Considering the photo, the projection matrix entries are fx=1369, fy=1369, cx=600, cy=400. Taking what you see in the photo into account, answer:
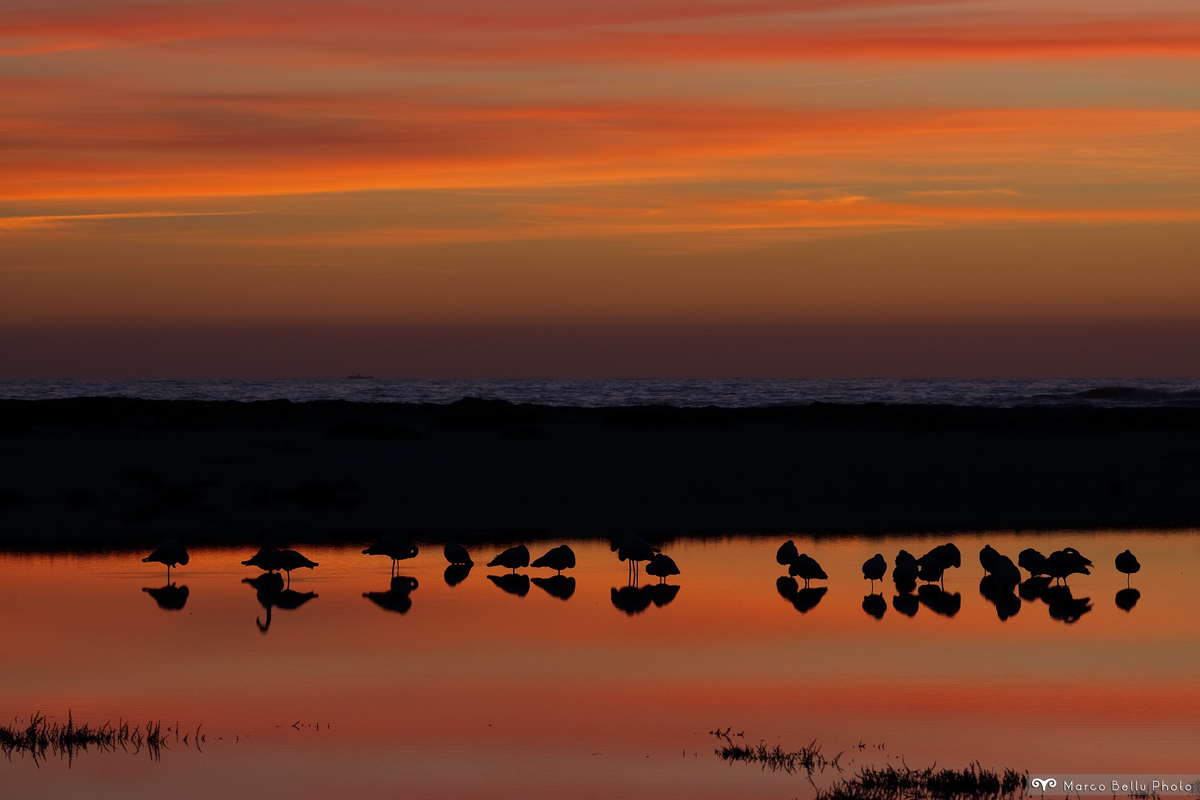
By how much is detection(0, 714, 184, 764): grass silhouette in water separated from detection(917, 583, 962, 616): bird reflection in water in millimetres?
9731

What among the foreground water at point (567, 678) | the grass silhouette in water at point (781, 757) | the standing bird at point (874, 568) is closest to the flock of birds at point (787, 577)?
the standing bird at point (874, 568)

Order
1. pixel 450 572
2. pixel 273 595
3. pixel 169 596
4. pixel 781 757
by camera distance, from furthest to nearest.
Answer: pixel 450 572 → pixel 273 595 → pixel 169 596 → pixel 781 757

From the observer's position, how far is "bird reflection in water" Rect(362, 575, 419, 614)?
1648cm

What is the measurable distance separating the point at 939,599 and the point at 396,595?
697cm

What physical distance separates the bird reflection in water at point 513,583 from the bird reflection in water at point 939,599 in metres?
5.15

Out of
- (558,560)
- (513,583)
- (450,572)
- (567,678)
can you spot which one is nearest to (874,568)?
(558,560)

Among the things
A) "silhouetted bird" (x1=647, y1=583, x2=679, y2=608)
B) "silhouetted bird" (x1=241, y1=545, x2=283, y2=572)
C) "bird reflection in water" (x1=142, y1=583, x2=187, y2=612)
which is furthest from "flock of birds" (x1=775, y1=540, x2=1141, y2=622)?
"bird reflection in water" (x1=142, y1=583, x2=187, y2=612)

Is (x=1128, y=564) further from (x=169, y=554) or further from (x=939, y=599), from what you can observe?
(x=169, y=554)

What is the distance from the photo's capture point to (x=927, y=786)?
913cm

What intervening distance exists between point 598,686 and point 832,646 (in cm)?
307

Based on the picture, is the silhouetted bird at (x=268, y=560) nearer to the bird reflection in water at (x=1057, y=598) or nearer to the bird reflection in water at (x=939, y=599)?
the bird reflection in water at (x=939, y=599)

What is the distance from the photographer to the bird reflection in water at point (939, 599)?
16.8 metres

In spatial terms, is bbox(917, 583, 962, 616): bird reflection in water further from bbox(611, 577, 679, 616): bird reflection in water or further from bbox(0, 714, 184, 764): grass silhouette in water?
bbox(0, 714, 184, 764): grass silhouette in water

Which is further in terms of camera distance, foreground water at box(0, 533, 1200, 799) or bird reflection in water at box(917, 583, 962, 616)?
bird reflection in water at box(917, 583, 962, 616)
